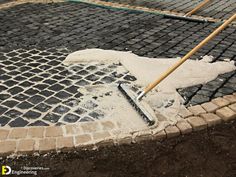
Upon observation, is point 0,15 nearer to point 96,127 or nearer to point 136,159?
point 96,127

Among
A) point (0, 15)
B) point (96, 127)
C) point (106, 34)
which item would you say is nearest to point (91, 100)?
point (96, 127)

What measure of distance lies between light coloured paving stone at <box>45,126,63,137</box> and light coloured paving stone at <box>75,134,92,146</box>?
223 mm

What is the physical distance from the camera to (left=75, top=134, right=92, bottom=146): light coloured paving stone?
11.5 ft

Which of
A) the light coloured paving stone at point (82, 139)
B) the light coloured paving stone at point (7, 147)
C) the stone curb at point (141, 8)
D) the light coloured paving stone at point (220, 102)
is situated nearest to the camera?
the light coloured paving stone at point (7, 147)

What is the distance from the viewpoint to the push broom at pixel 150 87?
3865 mm

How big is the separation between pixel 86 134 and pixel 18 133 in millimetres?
799

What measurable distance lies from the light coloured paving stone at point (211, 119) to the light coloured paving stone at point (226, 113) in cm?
7

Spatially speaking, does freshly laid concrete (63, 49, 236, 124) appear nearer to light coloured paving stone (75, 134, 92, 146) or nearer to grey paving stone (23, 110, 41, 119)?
light coloured paving stone (75, 134, 92, 146)

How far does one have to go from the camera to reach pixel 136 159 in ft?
10.9

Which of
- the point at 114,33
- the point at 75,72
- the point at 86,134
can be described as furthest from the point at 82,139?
the point at 114,33

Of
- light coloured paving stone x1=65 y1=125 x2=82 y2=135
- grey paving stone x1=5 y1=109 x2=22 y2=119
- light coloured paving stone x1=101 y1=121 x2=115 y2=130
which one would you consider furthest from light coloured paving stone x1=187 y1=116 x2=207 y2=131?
grey paving stone x1=5 y1=109 x2=22 y2=119

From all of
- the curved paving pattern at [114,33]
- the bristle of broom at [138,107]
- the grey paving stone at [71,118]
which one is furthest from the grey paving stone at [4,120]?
the curved paving pattern at [114,33]

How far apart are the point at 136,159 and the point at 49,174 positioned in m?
0.94

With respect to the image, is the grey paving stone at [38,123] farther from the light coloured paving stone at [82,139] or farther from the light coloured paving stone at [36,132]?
the light coloured paving stone at [82,139]
